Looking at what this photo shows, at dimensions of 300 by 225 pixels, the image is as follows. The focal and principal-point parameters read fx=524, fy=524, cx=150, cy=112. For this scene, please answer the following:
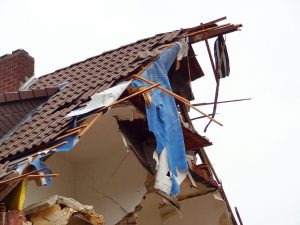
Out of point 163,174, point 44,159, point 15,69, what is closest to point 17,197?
point 44,159

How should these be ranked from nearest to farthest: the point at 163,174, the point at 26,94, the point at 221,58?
the point at 163,174, the point at 26,94, the point at 221,58

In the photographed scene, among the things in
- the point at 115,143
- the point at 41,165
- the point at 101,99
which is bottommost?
the point at 115,143

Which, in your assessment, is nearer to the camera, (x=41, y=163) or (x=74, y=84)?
(x=41, y=163)

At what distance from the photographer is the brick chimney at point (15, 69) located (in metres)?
10.8

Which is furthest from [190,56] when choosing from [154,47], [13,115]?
[13,115]

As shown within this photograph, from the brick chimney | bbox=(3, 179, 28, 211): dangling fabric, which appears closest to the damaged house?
bbox=(3, 179, 28, 211): dangling fabric

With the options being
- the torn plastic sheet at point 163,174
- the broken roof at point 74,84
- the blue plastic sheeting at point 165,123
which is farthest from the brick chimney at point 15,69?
the torn plastic sheet at point 163,174

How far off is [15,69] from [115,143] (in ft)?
12.9

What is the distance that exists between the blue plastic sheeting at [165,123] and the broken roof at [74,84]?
26 centimetres

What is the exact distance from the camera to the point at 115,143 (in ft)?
26.5

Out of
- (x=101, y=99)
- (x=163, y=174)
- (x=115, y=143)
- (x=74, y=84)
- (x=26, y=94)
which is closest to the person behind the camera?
(x=101, y=99)

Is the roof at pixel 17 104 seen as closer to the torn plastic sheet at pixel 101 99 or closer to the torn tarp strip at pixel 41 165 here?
the torn plastic sheet at pixel 101 99

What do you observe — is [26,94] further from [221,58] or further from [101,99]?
[221,58]

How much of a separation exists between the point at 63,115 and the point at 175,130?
5.62 ft
